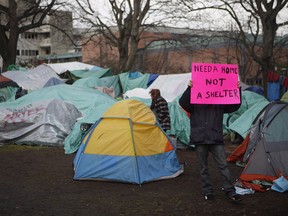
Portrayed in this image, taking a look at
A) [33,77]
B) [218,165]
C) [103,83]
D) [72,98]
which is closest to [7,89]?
[33,77]

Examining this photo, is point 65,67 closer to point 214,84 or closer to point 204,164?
point 214,84

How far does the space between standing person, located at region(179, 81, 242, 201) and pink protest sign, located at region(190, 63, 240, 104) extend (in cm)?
11

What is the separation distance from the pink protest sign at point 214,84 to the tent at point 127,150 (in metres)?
1.87

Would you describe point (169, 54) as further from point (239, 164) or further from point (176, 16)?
point (239, 164)

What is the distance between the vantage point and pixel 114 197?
681 centimetres

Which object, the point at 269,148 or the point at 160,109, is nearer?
the point at 269,148

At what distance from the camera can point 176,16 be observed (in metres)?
26.1

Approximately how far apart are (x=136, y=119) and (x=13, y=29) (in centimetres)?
1968

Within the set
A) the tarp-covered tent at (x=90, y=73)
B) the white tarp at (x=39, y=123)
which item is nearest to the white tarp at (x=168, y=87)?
the white tarp at (x=39, y=123)

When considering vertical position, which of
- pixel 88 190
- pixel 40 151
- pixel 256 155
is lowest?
pixel 40 151

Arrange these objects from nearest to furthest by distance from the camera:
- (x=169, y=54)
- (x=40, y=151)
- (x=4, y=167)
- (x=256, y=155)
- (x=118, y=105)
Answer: (x=256, y=155), (x=118, y=105), (x=4, y=167), (x=40, y=151), (x=169, y=54)

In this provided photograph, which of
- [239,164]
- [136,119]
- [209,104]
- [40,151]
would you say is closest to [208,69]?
[209,104]

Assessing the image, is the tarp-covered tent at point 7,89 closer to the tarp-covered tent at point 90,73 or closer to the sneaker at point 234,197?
the tarp-covered tent at point 90,73

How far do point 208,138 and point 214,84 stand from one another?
0.88 metres
